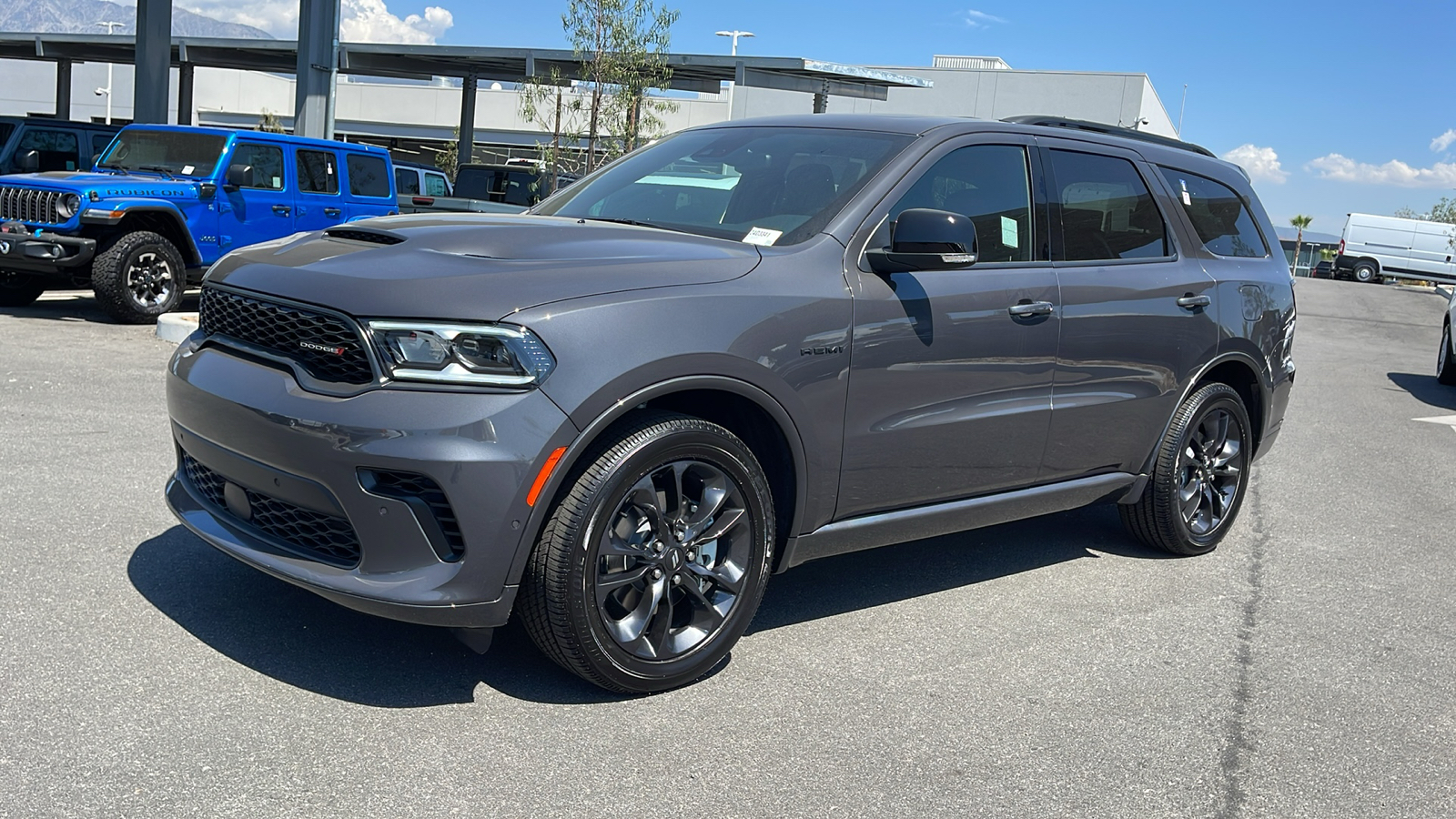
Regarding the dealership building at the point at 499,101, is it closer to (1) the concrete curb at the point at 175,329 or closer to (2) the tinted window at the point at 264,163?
(2) the tinted window at the point at 264,163

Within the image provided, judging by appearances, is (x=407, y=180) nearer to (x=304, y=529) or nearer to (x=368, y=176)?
(x=368, y=176)

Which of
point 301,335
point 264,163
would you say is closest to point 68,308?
point 264,163

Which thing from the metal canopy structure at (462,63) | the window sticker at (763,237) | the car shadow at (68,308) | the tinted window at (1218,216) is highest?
the metal canopy structure at (462,63)

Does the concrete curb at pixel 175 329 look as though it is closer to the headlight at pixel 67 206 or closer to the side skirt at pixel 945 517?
the headlight at pixel 67 206

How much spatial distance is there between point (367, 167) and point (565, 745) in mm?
11448

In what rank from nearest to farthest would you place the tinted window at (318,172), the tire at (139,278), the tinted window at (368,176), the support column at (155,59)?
the tire at (139,278) < the tinted window at (318,172) < the tinted window at (368,176) < the support column at (155,59)

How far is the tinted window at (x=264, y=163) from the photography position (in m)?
12.4

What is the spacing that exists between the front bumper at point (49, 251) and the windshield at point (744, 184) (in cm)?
775

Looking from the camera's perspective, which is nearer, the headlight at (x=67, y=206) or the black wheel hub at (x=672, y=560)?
the black wheel hub at (x=672, y=560)

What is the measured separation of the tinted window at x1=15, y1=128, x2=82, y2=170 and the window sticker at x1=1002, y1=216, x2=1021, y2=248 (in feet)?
44.8

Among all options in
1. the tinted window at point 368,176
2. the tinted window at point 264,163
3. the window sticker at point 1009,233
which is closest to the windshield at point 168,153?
the tinted window at point 264,163

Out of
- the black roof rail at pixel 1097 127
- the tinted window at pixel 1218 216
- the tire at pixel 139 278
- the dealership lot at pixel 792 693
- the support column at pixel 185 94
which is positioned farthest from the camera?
the support column at pixel 185 94

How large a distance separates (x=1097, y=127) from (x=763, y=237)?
2195mm

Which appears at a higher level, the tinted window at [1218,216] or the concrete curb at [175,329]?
the tinted window at [1218,216]
